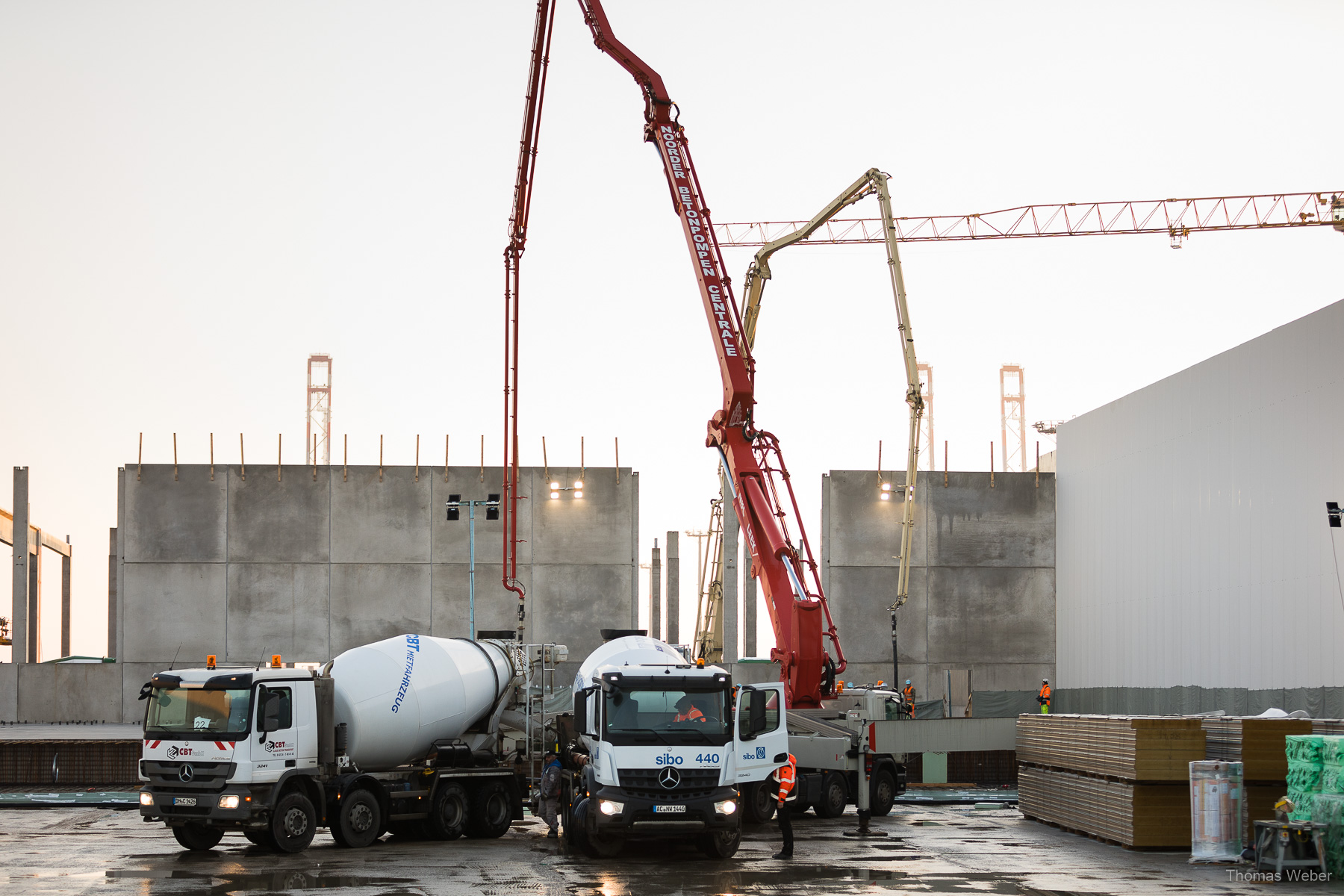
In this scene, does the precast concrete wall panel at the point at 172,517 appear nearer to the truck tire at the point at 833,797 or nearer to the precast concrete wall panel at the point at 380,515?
the precast concrete wall panel at the point at 380,515

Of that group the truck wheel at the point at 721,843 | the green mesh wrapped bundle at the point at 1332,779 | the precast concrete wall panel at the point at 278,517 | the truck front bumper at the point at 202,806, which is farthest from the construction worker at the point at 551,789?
the precast concrete wall panel at the point at 278,517

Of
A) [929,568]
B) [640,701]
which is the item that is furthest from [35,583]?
[640,701]

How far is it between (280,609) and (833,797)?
28.7m

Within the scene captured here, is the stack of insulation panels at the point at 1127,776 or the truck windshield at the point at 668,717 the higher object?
the truck windshield at the point at 668,717

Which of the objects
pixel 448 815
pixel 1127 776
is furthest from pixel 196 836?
pixel 1127 776

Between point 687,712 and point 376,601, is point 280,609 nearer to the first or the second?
point 376,601

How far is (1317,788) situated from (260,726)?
46.7ft

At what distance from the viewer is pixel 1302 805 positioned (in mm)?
18672

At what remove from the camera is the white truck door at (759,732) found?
20547 mm

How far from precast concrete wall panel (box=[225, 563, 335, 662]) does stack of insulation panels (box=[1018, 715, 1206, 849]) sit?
31.6 meters

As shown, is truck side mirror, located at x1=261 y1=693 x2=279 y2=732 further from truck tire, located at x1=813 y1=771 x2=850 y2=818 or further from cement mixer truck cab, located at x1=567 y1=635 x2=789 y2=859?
truck tire, located at x1=813 y1=771 x2=850 y2=818

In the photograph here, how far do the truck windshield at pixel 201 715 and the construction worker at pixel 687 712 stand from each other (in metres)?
6.12

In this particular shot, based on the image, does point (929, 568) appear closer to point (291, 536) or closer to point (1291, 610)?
point (1291, 610)

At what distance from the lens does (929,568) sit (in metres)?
53.0
